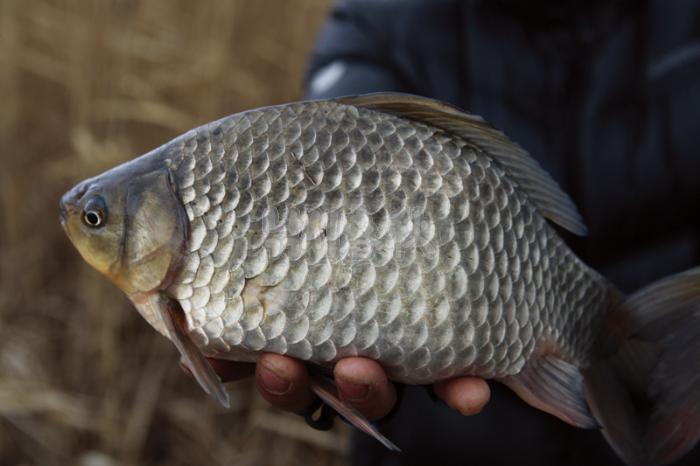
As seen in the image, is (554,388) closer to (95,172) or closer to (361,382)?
(361,382)

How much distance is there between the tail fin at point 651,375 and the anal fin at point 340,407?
0.24 m

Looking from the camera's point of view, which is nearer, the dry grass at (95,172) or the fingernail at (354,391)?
the fingernail at (354,391)

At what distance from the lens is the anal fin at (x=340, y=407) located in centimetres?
70

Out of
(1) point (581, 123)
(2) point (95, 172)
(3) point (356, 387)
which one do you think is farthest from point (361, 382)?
(2) point (95, 172)

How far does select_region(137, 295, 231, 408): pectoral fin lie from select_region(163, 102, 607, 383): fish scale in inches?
0.6

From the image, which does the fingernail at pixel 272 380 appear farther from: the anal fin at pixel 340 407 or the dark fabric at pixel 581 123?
the dark fabric at pixel 581 123

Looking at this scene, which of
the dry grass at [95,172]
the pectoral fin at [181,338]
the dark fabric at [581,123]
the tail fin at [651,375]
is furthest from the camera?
the dry grass at [95,172]

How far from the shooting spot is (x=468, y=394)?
29.8 inches

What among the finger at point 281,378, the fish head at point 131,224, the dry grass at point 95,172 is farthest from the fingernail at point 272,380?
the dry grass at point 95,172

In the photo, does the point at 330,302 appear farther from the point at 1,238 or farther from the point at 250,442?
the point at 1,238

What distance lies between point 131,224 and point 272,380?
18 centimetres

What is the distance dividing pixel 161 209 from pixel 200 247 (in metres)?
0.05

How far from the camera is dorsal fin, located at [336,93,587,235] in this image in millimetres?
741

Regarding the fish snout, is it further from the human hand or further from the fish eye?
the human hand
